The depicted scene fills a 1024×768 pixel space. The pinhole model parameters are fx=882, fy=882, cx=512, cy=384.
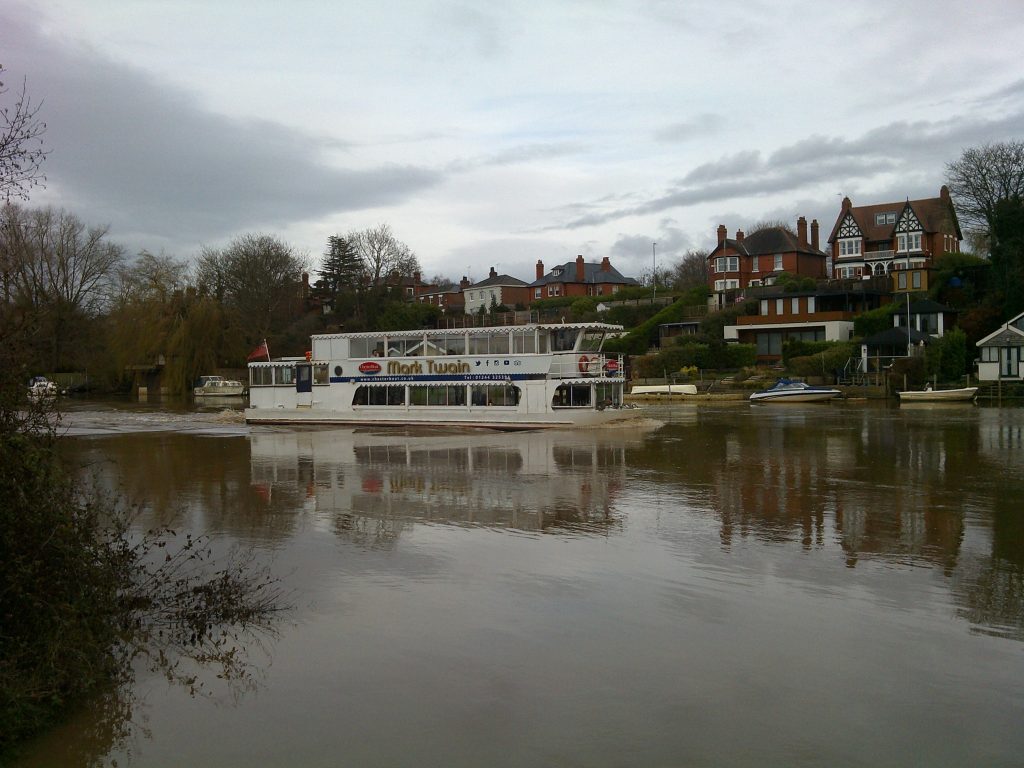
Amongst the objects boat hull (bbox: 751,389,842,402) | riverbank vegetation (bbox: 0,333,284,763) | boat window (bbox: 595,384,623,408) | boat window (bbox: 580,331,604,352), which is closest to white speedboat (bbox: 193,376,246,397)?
boat hull (bbox: 751,389,842,402)

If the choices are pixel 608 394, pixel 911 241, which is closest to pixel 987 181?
pixel 911 241

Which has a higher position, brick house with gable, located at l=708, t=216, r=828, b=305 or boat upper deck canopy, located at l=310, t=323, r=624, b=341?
brick house with gable, located at l=708, t=216, r=828, b=305

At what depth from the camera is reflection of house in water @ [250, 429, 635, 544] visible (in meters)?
15.6

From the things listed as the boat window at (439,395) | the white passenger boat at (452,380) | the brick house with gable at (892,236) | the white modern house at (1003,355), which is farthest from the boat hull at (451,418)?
the brick house with gable at (892,236)

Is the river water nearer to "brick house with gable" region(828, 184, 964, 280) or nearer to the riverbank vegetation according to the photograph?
the riverbank vegetation

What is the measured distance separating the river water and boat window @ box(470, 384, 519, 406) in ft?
44.5

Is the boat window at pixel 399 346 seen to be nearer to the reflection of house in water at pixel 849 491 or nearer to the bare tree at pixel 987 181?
the reflection of house in water at pixel 849 491

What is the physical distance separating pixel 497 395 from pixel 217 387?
3617 centimetres

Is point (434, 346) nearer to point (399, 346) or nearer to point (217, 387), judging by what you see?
point (399, 346)

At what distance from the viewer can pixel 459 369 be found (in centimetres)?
3478

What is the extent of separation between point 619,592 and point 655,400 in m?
44.0

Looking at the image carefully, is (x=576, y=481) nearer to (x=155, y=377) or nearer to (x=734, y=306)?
(x=734, y=306)

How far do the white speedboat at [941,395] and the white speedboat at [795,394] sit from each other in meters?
3.83

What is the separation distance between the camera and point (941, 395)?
46.4 m
